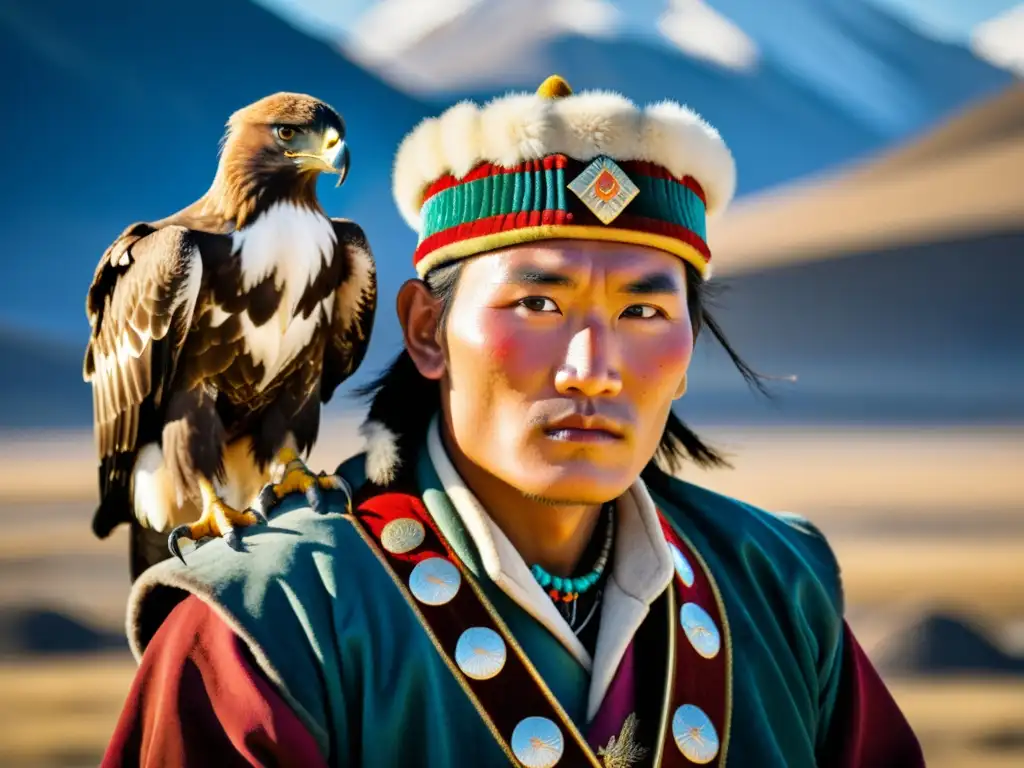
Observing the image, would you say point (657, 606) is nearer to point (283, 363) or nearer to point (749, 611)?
point (749, 611)

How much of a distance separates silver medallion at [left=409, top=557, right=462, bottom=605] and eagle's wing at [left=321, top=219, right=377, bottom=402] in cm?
62

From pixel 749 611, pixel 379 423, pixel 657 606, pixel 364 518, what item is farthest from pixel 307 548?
pixel 749 611

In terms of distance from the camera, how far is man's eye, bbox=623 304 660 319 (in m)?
1.49

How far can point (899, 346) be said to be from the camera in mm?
10734

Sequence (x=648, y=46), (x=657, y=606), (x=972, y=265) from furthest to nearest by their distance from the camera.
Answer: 1. (x=972, y=265)
2. (x=648, y=46)
3. (x=657, y=606)

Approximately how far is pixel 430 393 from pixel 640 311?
1.15ft

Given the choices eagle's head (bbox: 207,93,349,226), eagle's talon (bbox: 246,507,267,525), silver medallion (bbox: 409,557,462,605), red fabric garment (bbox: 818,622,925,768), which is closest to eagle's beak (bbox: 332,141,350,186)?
eagle's head (bbox: 207,93,349,226)

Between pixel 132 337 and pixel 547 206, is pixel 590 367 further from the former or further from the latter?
pixel 132 337

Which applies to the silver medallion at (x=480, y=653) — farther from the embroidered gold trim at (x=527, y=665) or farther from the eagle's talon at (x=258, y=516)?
the eagle's talon at (x=258, y=516)

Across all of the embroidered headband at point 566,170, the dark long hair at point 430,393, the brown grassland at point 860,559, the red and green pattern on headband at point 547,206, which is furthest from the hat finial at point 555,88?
the brown grassland at point 860,559

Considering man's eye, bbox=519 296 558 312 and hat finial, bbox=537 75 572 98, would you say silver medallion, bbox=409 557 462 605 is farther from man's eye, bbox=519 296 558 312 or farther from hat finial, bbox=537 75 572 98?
hat finial, bbox=537 75 572 98

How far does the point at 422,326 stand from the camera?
162cm

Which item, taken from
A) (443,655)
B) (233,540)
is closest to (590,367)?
(443,655)

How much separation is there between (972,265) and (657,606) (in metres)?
10.8
